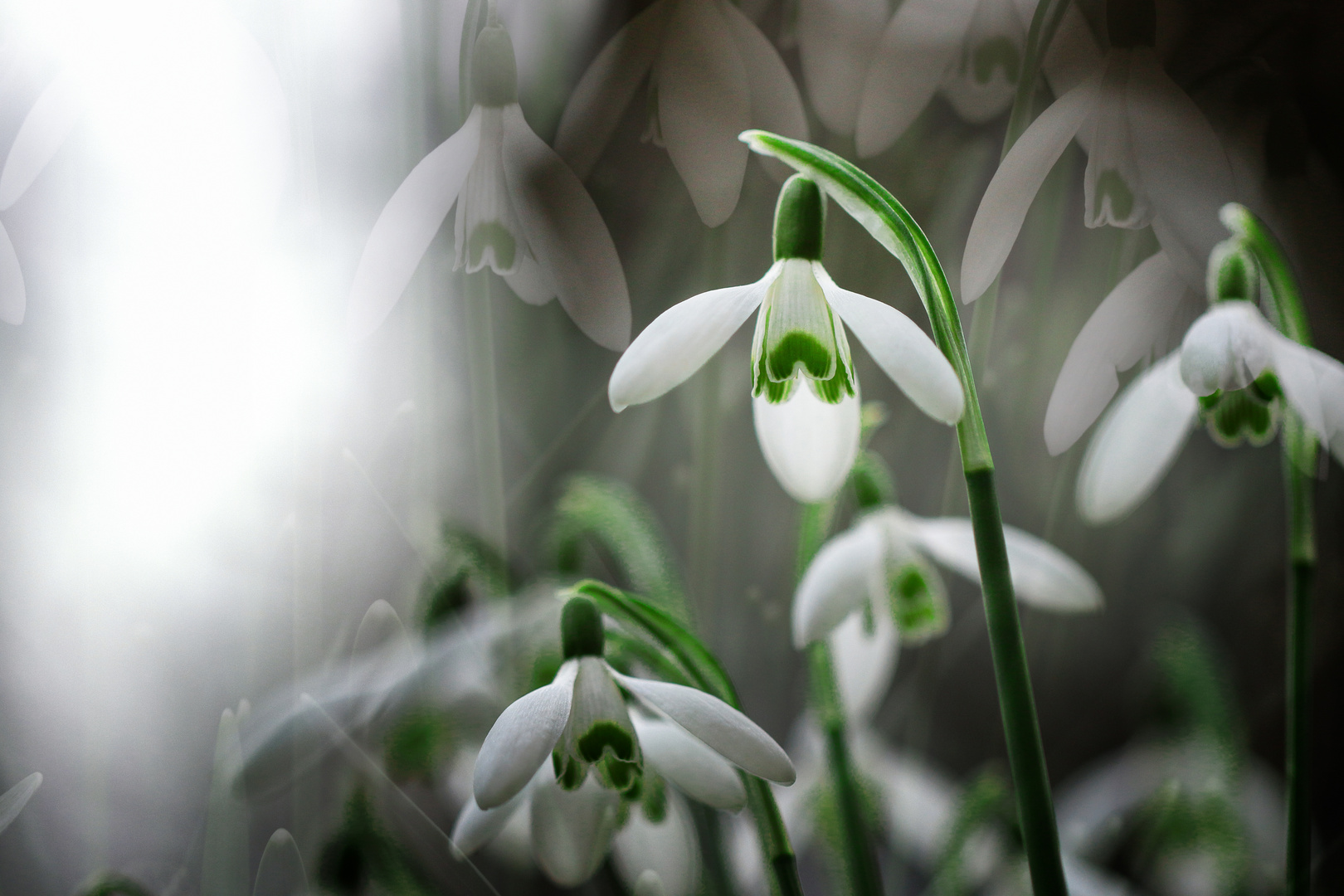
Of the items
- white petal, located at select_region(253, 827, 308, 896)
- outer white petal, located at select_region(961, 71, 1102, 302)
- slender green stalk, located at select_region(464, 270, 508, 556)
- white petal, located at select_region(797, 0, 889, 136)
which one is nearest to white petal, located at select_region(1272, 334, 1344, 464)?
Answer: outer white petal, located at select_region(961, 71, 1102, 302)

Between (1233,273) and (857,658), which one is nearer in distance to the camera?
(1233,273)

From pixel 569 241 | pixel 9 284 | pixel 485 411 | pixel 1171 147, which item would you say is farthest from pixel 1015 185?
pixel 9 284

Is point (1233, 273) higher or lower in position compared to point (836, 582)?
higher

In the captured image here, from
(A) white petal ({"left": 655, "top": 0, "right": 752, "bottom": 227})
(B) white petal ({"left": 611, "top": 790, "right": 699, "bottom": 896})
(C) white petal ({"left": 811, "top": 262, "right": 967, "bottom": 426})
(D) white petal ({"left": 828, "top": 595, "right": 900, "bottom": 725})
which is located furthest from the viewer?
(D) white petal ({"left": 828, "top": 595, "right": 900, "bottom": 725})

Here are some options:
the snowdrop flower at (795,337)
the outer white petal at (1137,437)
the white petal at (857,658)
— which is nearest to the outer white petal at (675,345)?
the snowdrop flower at (795,337)

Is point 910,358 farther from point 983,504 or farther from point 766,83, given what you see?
point 766,83

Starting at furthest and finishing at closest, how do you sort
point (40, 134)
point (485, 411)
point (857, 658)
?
1. point (857, 658)
2. point (485, 411)
3. point (40, 134)

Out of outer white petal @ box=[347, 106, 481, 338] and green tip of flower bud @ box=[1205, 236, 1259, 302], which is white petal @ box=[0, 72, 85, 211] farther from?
green tip of flower bud @ box=[1205, 236, 1259, 302]

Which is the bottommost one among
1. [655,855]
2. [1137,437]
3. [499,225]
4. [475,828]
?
[655,855]
